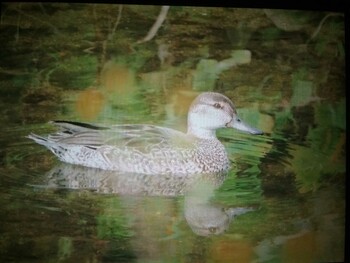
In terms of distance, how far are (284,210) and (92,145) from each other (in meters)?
0.71

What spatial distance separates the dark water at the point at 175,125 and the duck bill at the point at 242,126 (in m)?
0.03

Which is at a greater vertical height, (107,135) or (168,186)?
(107,135)

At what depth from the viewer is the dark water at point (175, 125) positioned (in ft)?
5.41

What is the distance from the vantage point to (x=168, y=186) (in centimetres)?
169

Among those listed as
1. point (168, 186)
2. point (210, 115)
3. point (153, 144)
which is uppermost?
point (210, 115)

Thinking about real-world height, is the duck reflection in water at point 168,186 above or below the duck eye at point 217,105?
below

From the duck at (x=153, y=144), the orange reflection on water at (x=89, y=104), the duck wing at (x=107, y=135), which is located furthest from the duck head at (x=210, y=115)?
the orange reflection on water at (x=89, y=104)

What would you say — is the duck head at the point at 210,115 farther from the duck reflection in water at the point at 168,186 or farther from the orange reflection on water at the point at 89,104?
the orange reflection on water at the point at 89,104

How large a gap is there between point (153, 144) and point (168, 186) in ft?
0.51

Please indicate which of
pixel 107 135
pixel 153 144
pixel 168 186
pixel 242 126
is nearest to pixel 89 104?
pixel 107 135

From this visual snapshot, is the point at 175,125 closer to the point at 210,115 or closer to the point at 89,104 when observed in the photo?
the point at 210,115

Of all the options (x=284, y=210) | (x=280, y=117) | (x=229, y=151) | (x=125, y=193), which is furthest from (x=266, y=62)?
(x=125, y=193)

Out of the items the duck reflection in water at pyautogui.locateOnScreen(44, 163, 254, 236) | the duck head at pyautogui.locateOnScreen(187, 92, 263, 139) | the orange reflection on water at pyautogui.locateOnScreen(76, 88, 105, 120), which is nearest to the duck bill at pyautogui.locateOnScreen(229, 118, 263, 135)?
the duck head at pyautogui.locateOnScreen(187, 92, 263, 139)

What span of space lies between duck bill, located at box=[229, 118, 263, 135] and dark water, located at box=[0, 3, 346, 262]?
0.03m
